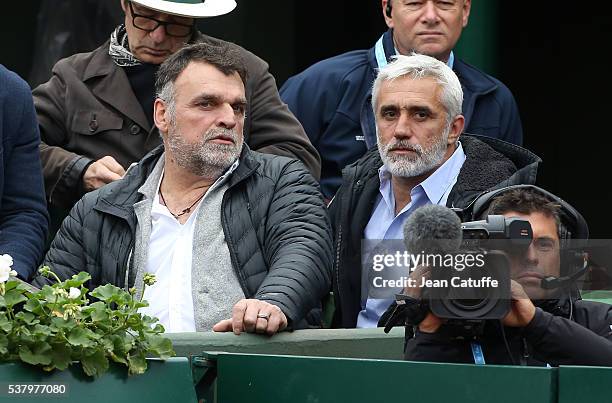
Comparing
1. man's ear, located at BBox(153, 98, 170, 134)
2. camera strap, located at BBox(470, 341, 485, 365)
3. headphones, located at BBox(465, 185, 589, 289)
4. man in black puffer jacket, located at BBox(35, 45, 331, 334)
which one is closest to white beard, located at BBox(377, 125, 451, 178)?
man in black puffer jacket, located at BBox(35, 45, 331, 334)

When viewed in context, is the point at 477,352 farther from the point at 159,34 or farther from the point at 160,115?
the point at 159,34

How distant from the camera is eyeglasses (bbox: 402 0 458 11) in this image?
6.33 metres

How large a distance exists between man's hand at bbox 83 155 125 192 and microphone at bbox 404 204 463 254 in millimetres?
2476

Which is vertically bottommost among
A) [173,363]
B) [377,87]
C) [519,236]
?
[173,363]

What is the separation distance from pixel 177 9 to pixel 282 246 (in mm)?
1197

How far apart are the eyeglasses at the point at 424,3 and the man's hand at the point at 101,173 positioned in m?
1.26

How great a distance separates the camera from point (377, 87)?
5.76 metres

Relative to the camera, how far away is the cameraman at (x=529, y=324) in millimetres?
3846

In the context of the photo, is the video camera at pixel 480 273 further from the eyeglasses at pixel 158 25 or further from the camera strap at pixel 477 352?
the eyeglasses at pixel 158 25

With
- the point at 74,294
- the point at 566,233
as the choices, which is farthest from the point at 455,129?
the point at 74,294

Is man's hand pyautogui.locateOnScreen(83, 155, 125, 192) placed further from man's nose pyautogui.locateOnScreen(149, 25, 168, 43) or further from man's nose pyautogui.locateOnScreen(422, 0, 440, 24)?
man's nose pyautogui.locateOnScreen(422, 0, 440, 24)

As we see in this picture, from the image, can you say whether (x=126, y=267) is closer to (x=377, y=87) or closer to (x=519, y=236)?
(x=377, y=87)

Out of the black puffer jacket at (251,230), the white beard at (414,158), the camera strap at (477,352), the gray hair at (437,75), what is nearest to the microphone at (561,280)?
A: the camera strap at (477,352)

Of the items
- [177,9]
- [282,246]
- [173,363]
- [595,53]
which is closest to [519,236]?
[173,363]
